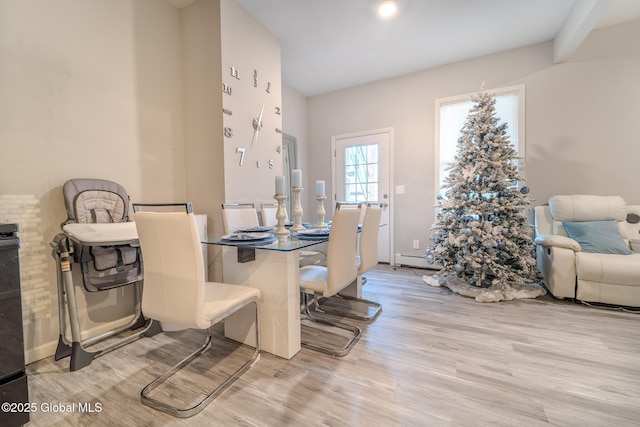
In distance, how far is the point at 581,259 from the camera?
2.37 metres

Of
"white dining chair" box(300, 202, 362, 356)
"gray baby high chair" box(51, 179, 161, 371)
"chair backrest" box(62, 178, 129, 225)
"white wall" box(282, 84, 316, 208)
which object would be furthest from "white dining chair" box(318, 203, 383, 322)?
"white wall" box(282, 84, 316, 208)

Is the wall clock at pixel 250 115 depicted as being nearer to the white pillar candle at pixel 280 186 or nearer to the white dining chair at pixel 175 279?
the white pillar candle at pixel 280 186

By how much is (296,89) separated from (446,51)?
2.21 metres

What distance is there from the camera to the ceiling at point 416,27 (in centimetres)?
247

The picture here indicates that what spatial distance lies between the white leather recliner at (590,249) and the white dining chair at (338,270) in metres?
2.05

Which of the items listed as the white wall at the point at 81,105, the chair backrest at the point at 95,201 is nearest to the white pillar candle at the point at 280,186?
the chair backrest at the point at 95,201

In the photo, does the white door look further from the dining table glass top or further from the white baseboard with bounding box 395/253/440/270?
the dining table glass top

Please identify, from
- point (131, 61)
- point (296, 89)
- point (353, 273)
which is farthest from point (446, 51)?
point (131, 61)

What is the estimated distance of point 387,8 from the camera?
2.51 m

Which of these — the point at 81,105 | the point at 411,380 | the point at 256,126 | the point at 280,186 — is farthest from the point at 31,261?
the point at 411,380

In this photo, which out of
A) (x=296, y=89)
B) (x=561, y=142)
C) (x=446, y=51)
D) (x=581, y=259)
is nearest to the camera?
(x=581, y=259)

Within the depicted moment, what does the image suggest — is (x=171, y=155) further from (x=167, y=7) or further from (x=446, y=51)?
(x=446, y=51)

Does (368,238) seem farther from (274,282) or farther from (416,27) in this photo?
(416,27)

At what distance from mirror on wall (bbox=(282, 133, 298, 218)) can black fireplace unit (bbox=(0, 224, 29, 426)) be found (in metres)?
3.10
